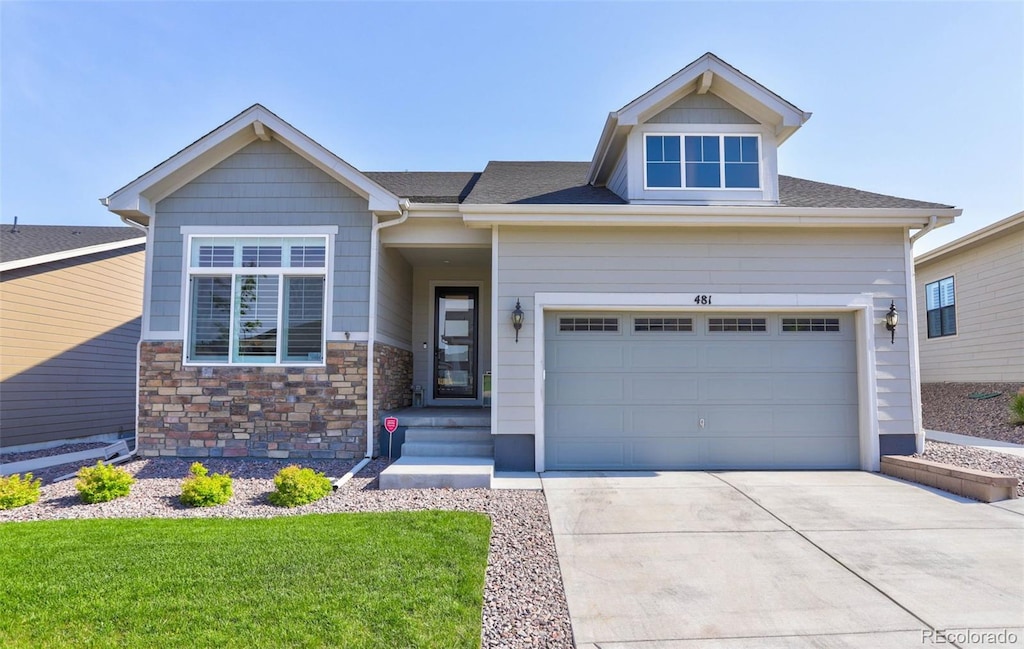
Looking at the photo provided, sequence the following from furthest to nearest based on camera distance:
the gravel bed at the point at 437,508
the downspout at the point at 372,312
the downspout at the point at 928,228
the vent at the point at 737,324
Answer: the downspout at the point at 372,312, the vent at the point at 737,324, the downspout at the point at 928,228, the gravel bed at the point at 437,508

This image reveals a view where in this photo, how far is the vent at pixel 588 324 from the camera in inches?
293

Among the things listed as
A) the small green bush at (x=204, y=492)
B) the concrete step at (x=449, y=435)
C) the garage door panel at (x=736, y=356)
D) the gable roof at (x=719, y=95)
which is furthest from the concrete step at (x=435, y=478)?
the gable roof at (x=719, y=95)

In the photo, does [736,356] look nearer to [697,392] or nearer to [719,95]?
[697,392]

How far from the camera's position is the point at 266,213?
7.88m

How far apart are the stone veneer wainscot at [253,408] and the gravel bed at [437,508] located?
0.79 feet

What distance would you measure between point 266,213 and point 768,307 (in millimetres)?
7336

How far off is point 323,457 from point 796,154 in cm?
900

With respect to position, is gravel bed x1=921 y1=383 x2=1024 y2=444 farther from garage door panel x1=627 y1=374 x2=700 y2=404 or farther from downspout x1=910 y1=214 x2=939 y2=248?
garage door panel x1=627 y1=374 x2=700 y2=404

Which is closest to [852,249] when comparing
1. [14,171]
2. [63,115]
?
[63,115]

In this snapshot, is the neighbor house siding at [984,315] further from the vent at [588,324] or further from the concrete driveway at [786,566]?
the vent at [588,324]

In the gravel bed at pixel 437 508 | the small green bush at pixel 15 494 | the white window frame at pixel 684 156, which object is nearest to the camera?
the gravel bed at pixel 437 508

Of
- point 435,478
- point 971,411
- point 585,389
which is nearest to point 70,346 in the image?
point 435,478

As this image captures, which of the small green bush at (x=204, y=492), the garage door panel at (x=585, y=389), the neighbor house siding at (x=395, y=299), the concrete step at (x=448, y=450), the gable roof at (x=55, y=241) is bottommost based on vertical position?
the small green bush at (x=204, y=492)

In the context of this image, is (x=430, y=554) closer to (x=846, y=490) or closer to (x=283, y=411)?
(x=283, y=411)
